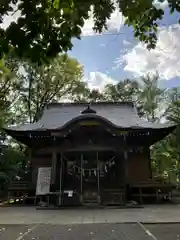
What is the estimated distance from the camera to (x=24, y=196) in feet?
36.5

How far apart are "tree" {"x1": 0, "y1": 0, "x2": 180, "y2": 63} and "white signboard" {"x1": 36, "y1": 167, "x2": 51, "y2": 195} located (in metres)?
9.08

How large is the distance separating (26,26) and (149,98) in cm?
2188

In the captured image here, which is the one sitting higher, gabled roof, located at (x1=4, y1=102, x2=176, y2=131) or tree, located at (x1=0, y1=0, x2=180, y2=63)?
gabled roof, located at (x1=4, y1=102, x2=176, y2=131)

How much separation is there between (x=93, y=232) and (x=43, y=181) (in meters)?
6.56

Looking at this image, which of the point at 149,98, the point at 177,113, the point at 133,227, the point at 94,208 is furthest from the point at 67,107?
the point at 133,227

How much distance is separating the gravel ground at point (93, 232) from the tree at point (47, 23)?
321cm

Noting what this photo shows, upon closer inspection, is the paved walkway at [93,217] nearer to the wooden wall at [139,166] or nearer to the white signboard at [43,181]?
the white signboard at [43,181]

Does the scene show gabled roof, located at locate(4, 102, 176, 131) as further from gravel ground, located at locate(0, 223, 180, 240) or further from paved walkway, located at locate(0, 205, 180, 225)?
gravel ground, located at locate(0, 223, 180, 240)

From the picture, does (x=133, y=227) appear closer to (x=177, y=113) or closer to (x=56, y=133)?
(x=56, y=133)

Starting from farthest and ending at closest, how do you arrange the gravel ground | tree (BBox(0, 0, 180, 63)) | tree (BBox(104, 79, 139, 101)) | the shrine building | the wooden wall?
tree (BBox(104, 79, 139, 101))
the wooden wall
the shrine building
the gravel ground
tree (BBox(0, 0, 180, 63))

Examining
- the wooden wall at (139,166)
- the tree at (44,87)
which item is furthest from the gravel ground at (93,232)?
the tree at (44,87)

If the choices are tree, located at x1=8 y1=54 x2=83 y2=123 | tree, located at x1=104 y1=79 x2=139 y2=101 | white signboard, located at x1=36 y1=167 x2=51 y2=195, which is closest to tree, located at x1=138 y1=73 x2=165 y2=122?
tree, located at x1=104 y1=79 x2=139 y2=101

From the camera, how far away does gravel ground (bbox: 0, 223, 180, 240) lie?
4.36 m

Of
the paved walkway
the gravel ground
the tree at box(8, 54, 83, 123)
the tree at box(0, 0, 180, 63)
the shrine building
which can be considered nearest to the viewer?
the tree at box(0, 0, 180, 63)
